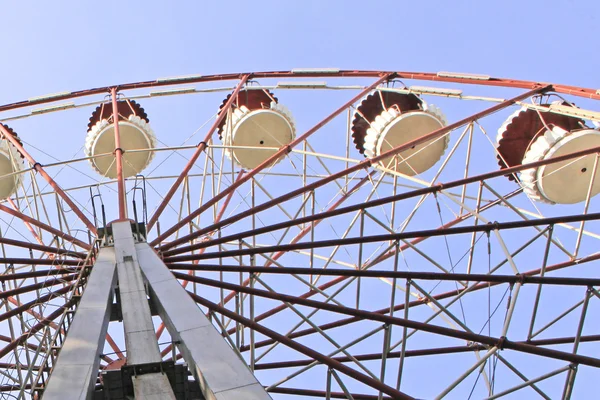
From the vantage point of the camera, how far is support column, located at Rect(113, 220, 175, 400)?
9305 mm

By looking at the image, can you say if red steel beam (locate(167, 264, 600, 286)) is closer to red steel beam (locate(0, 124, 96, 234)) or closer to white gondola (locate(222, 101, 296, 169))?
red steel beam (locate(0, 124, 96, 234))

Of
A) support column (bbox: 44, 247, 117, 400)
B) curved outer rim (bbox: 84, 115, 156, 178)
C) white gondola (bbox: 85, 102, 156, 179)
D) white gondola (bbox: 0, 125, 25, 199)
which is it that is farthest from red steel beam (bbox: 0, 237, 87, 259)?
curved outer rim (bbox: 84, 115, 156, 178)

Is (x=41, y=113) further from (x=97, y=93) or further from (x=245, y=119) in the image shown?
(x=245, y=119)

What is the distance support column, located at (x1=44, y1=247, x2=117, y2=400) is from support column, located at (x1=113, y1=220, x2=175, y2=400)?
0.27 m

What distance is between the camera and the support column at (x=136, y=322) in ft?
30.5

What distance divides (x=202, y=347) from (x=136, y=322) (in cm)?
146

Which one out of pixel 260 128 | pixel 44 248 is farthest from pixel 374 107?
pixel 44 248

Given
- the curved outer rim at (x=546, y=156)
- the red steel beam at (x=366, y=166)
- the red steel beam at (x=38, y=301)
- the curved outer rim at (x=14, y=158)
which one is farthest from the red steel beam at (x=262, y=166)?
the curved outer rim at (x=14, y=158)

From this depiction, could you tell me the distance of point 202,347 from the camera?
33.5 feet

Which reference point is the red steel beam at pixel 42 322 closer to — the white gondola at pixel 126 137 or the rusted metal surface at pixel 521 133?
the white gondola at pixel 126 137

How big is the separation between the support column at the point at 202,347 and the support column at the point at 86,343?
2.56 feet

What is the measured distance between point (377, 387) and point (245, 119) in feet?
48.0

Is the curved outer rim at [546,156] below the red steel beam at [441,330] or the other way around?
the other way around

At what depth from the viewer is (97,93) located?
25.5 meters
